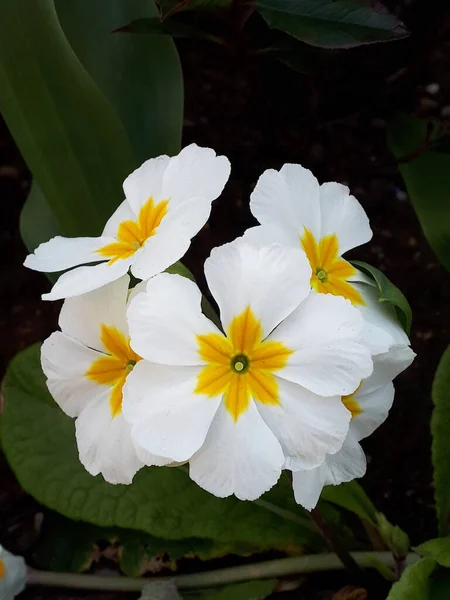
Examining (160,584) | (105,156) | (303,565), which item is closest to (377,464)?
(303,565)

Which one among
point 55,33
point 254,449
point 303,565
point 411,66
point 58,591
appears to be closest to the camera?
point 254,449

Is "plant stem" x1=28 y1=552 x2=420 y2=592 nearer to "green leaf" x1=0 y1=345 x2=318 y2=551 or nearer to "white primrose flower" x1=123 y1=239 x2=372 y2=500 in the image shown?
"green leaf" x1=0 y1=345 x2=318 y2=551

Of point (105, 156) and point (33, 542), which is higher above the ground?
point (105, 156)

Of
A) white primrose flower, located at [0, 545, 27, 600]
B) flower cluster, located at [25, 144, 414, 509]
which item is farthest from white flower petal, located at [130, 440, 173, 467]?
white primrose flower, located at [0, 545, 27, 600]

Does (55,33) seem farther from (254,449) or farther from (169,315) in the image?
(254,449)

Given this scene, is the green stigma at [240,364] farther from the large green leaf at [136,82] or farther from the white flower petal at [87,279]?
the large green leaf at [136,82]

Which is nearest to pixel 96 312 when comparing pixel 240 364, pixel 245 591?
pixel 240 364

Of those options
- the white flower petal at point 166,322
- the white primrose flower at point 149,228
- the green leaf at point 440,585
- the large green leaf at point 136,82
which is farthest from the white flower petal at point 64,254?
the green leaf at point 440,585

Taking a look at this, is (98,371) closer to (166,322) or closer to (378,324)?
(166,322)
